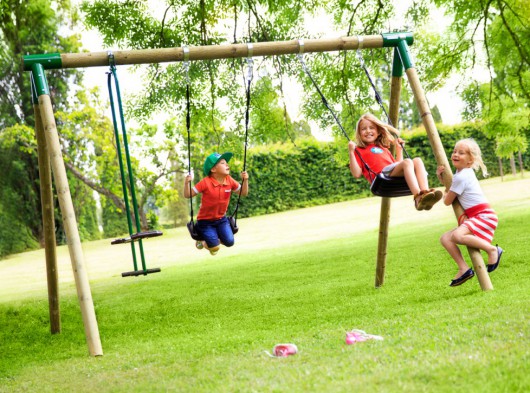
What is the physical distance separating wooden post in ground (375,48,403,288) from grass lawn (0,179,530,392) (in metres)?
0.28

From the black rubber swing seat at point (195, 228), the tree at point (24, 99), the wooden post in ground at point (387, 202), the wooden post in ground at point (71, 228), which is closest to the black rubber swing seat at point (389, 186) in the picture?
the wooden post in ground at point (387, 202)

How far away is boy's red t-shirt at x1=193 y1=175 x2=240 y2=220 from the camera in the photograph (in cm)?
673

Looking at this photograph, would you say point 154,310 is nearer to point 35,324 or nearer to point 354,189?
point 35,324

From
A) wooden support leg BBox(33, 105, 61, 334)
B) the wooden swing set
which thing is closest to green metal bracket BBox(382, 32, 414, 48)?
the wooden swing set

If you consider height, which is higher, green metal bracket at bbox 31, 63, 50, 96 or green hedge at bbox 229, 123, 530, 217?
green metal bracket at bbox 31, 63, 50, 96

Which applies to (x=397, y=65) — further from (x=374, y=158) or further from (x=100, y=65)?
(x=100, y=65)

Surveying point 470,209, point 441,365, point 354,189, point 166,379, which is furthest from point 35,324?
point 354,189

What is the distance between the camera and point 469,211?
5.61m

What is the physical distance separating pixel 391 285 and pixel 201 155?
10.2m

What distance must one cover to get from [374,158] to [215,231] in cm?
185

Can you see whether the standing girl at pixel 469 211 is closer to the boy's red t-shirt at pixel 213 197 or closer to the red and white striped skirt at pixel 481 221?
the red and white striped skirt at pixel 481 221

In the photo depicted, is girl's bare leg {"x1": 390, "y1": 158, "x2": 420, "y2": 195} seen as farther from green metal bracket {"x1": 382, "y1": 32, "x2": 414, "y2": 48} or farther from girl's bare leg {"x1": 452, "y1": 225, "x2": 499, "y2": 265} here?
green metal bracket {"x1": 382, "y1": 32, "x2": 414, "y2": 48}

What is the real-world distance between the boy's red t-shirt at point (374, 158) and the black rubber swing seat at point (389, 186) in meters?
0.20

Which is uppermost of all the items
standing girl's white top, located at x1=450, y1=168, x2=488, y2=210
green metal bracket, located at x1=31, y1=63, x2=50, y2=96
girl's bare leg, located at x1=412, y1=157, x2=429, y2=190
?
green metal bracket, located at x1=31, y1=63, x2=50, y2=96
